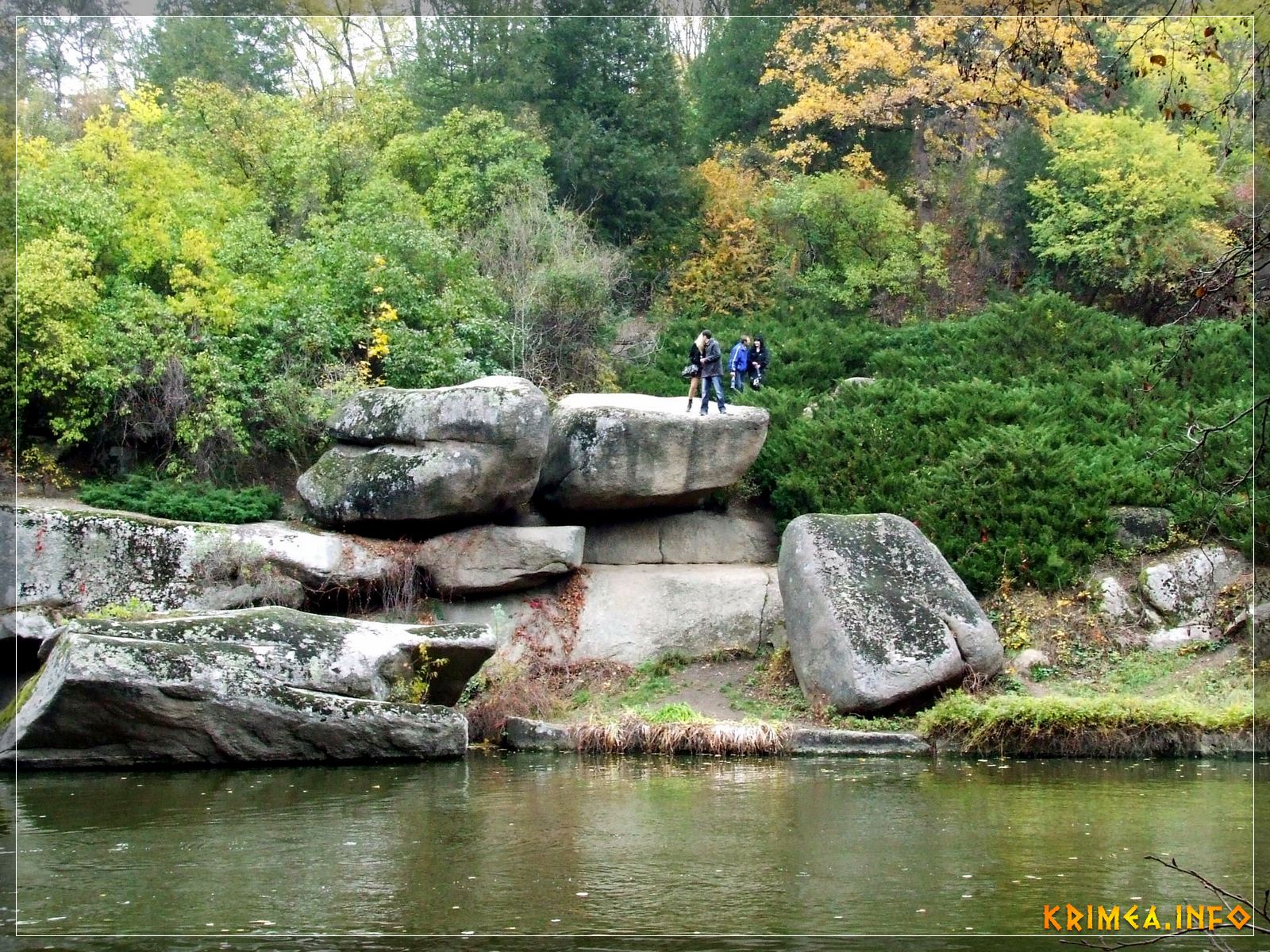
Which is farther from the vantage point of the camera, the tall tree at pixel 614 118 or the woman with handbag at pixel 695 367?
the tall tree at pixel 614 118

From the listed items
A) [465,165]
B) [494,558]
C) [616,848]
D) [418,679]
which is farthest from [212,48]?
[616,848]

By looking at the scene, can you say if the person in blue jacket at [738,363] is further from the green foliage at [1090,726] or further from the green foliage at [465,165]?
the green foliage at [1090,726]

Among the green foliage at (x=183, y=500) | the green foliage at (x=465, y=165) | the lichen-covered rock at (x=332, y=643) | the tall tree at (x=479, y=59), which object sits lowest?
the lichen-covered rock at (x=332, y=643)

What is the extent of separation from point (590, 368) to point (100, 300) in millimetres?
8742

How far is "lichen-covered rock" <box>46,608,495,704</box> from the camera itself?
1409 cm

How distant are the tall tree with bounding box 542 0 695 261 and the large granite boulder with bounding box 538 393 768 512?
10248 millimetres

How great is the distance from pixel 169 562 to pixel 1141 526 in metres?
13.2

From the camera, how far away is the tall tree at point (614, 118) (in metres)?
29.0

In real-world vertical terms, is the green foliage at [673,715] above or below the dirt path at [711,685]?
above

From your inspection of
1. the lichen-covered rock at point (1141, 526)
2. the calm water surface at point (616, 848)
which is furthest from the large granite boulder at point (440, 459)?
the lichen-covered rock at point (1141, 526)

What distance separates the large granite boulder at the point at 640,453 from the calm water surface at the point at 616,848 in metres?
5.99

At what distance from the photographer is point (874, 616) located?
16344 mm

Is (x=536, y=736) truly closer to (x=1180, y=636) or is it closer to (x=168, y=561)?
(x=168, y=561)

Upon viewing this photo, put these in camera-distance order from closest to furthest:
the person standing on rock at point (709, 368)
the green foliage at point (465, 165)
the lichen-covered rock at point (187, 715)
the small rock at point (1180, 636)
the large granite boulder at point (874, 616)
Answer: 1. the lichen-covered rock at point (187, 715)
2. the large granite boulder at point (874, 616)
3. the small rock at point (1180, 636)
4. the person standing on rock at point (709, 368)
5. the green foliage at point (465, 165)
